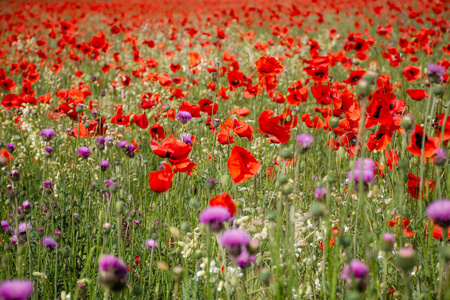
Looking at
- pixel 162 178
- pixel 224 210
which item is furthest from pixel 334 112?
pixel 224 210

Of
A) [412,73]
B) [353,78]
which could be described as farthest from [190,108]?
[412,73]

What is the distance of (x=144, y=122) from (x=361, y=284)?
5.95ft

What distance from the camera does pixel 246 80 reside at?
310 centimetres

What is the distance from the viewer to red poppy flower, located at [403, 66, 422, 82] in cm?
303

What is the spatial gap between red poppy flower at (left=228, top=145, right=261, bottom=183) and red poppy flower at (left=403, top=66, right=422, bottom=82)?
6.61 ft

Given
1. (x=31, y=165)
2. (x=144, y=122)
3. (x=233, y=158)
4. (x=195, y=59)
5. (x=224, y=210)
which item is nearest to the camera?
(x=224, y=210)

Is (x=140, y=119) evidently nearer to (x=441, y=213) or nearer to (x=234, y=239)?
(x=234, y=239)

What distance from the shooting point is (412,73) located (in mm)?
3199

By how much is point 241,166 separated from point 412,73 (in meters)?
2.28

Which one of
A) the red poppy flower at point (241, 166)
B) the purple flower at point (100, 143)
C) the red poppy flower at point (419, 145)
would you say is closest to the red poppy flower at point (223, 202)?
the red poppy flower at point (241, 166)

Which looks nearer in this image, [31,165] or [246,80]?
[31,165]

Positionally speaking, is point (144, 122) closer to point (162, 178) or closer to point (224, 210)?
point (162, 178)

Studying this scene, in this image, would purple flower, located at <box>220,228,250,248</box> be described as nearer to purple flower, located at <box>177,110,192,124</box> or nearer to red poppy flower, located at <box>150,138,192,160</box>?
red poppy flower, located at <box>150,138,192,160</box>

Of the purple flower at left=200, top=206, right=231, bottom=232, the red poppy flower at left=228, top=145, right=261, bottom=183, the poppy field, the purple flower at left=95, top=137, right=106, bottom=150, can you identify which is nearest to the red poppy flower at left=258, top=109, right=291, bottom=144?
the poppy field
